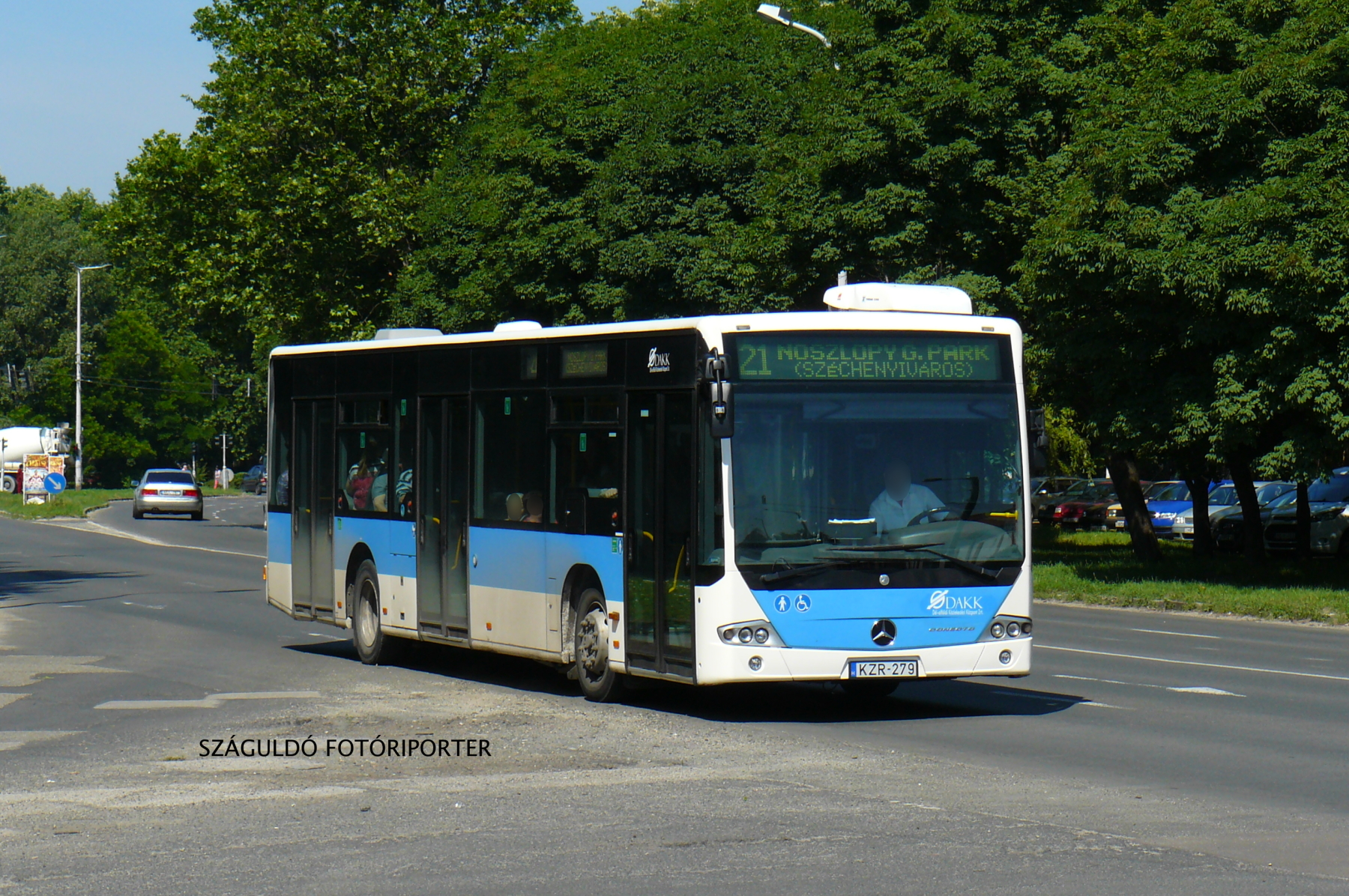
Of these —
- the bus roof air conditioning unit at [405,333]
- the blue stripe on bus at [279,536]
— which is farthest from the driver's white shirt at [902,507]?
the blue stripe on bus at [279,536]

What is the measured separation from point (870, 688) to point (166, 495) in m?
50.4

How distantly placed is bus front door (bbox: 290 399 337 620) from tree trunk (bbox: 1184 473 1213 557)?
863 inches

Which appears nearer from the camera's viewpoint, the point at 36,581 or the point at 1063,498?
the point at 36,581

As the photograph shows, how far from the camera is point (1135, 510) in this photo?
35281 millimetres

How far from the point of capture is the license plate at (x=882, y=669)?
12.4 meters

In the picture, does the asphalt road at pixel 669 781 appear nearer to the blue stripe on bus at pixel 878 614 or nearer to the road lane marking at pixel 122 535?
the blue stripe on bus at pixel 878 614

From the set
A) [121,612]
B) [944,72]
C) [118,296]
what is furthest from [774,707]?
[118,296]

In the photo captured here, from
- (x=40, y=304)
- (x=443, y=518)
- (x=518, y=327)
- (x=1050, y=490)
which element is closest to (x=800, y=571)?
(x=518, y=327)

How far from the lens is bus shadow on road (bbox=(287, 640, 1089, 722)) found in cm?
1312

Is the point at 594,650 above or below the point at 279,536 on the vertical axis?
below

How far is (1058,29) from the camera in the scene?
3203cm

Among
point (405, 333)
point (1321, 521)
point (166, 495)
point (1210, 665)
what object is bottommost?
point (1210, 665)

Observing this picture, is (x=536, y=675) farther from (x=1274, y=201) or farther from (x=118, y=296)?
(x=118, y=296)

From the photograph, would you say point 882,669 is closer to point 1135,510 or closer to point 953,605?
point 953,605
